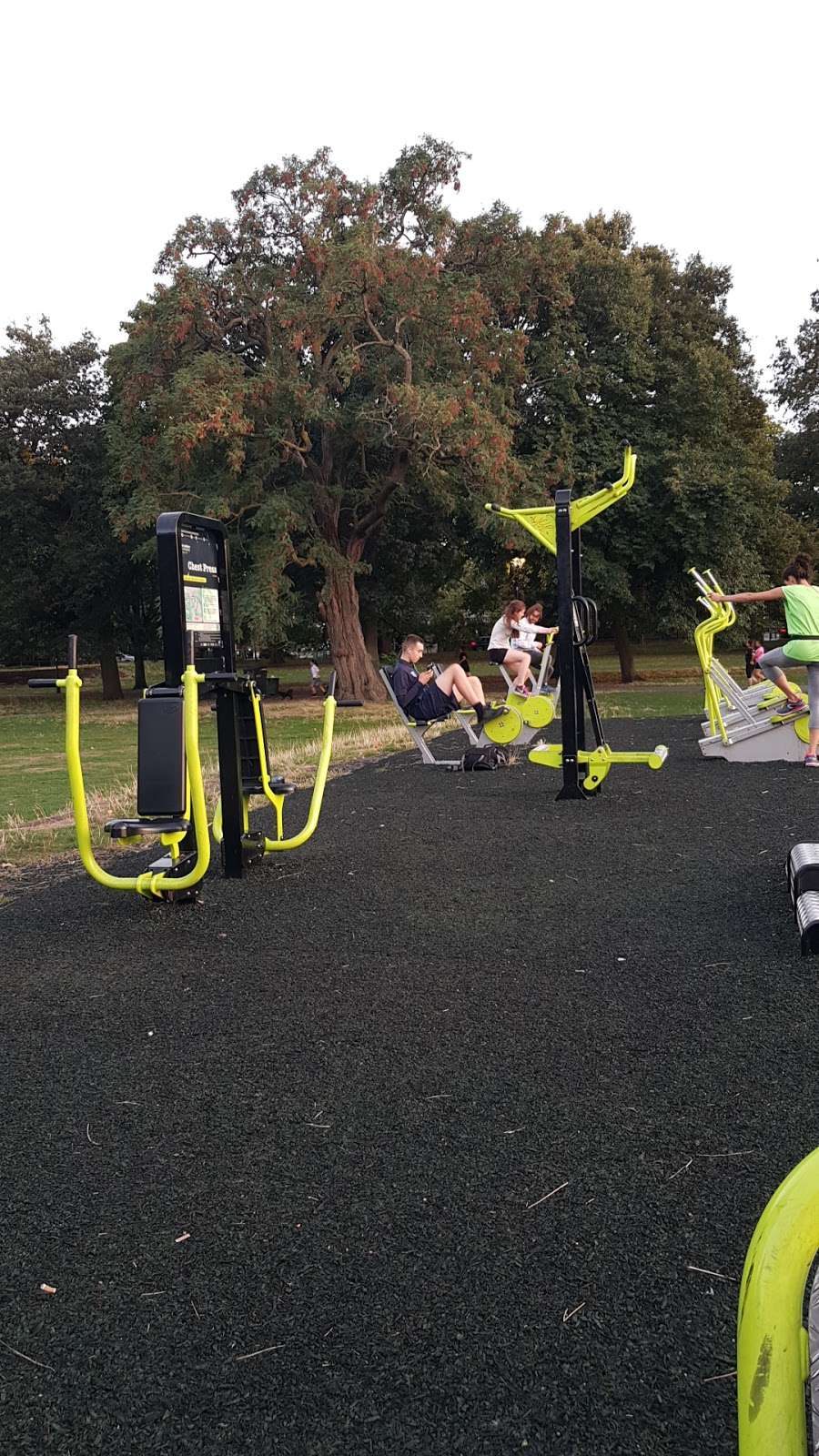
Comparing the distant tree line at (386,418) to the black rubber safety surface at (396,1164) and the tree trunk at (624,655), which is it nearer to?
the tree trunk at (624,655)

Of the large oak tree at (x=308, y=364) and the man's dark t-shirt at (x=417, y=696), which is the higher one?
the large oak tree at (x=308, y=364)

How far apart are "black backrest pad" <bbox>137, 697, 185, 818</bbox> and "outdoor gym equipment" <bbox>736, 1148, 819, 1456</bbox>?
13.2 ft

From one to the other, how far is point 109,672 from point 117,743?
1596cm

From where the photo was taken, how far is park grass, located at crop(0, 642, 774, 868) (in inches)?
327

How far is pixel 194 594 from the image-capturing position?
532 centimetres

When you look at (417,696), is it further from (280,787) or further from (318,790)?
(318,790)

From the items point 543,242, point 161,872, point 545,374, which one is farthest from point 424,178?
point 161,872

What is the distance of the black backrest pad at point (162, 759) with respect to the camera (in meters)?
4.84

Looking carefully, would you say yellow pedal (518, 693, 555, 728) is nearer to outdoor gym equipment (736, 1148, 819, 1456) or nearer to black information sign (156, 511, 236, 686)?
black information sign (156, 511, 236, 686)

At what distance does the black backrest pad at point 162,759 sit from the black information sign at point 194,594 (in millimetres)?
285

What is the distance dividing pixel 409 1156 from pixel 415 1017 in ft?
3.05

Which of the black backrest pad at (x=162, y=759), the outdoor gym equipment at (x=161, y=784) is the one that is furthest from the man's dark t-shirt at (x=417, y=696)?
the black backrest pad at (x=162, y=759)

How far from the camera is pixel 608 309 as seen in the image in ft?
86.1

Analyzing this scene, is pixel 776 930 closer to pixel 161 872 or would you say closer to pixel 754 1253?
pixel 161 872
